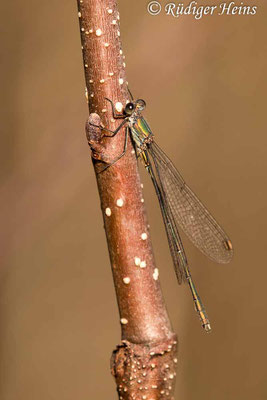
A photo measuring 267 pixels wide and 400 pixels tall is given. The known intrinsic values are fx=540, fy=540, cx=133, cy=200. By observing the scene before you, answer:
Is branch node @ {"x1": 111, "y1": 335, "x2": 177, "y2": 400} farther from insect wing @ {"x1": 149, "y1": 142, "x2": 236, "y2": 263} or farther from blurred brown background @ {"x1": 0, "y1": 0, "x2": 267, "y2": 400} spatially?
blurred brown background @ {"x1": 0, "y1": 0, "x2": 267, "y2": 400}

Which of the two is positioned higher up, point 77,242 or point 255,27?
point 255,27

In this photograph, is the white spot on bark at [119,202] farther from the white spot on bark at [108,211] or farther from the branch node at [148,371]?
the branch node at [148,371]

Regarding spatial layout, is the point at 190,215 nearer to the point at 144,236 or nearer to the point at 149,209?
Result: the point at 149,209

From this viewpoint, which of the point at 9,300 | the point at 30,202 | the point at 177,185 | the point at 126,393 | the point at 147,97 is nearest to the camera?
the point at 126,393

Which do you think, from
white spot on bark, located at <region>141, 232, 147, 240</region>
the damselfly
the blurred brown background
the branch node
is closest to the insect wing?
the damselfly

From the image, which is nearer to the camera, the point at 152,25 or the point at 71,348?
the point at 152,25

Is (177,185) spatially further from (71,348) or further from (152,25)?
(71,348)

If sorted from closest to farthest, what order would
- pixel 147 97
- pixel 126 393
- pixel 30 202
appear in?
pixel 126 393 → pixel 30 202 → pixel 147 97

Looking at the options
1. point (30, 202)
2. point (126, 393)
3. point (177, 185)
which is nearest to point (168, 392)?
point (126, 393)

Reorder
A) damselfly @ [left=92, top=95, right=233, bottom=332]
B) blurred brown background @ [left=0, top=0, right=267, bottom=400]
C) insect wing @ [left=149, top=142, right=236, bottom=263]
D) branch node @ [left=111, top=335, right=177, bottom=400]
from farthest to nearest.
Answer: blurred brown background @ [left=0, top=0, right=267, bottom=400] < insect wing @ [left=149, top=142, right=236, bottom=263] < damselfly @ [left=92, top=95, right=233, bottom=332] < branch node @ [left=111, top=335, right=177, bottom=400]
